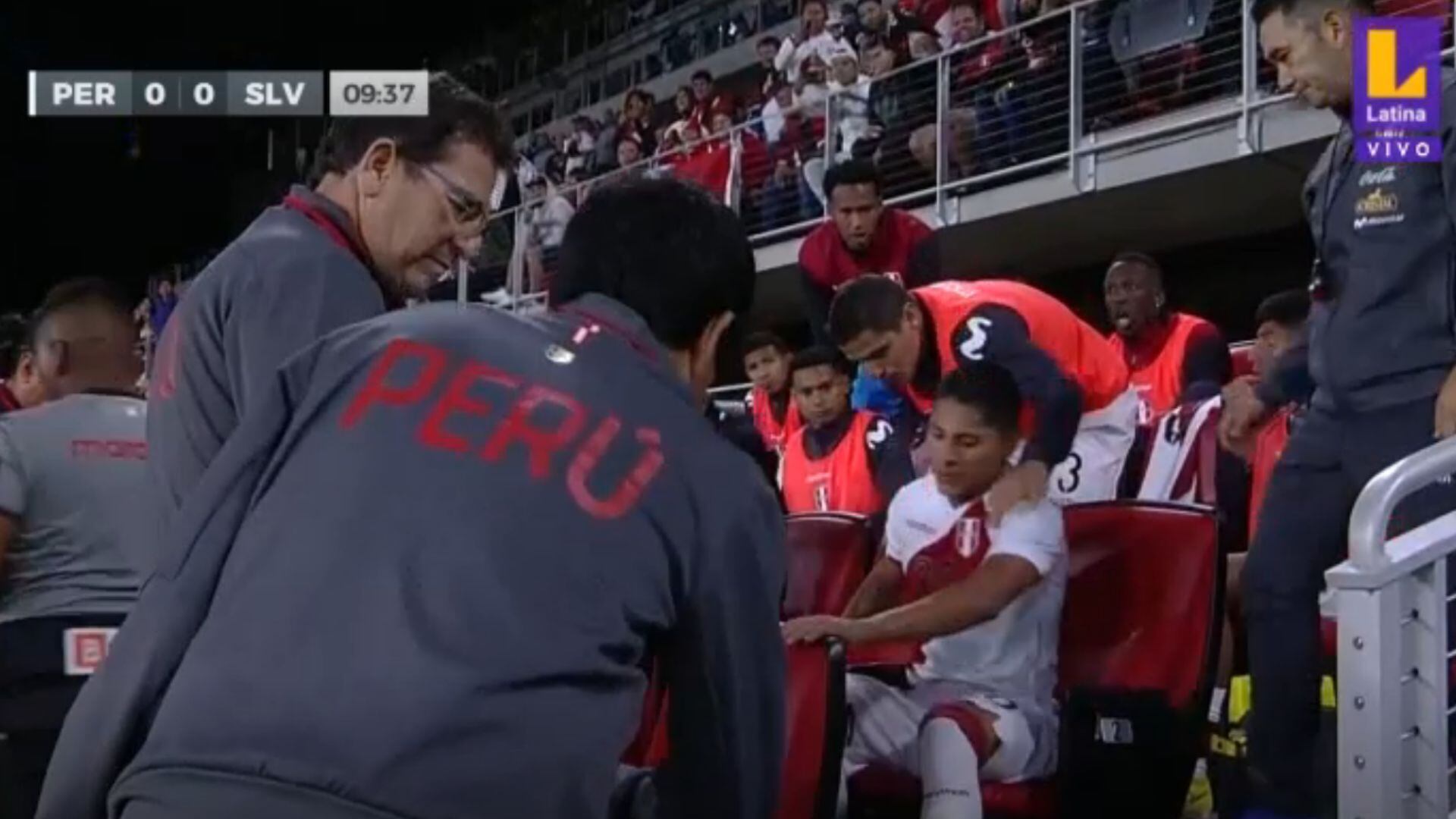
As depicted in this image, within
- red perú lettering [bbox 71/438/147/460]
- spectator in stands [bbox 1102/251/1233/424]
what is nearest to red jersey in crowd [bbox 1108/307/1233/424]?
spectator in stands [bbox 1102/251/1233/424]

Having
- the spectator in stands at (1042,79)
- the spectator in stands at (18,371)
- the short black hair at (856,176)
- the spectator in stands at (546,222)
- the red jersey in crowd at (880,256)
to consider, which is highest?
the spectator in stands at (1042,79)

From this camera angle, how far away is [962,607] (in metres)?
3.44

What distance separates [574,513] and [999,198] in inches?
332

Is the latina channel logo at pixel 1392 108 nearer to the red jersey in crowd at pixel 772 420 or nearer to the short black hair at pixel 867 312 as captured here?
the short black hair at pixel 867 312

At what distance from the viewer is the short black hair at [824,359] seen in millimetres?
6051

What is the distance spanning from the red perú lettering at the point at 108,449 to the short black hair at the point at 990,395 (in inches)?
59.7

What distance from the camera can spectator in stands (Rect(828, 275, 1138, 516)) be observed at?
160 inches

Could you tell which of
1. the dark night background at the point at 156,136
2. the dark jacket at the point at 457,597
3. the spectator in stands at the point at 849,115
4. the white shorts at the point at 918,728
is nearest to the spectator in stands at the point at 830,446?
the white shorts at the point at 918,728

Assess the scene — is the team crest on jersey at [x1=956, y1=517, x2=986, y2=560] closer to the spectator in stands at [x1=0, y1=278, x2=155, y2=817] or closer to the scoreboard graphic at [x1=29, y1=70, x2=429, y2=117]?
the spectator in stands at [x1=0, y1=278, x2=155, y2=817]

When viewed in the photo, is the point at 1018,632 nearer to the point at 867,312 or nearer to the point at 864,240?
the point at 867,312

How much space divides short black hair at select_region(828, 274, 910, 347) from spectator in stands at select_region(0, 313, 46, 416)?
171 cm

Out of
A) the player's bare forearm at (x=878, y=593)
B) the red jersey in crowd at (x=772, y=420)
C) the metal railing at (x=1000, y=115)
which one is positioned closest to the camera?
the player's bare forearm at (x=878, y=593)

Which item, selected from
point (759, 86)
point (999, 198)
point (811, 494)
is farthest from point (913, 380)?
point (759, 86)

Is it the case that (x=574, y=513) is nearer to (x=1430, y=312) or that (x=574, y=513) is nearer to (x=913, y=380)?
(x=1430, y=312)
